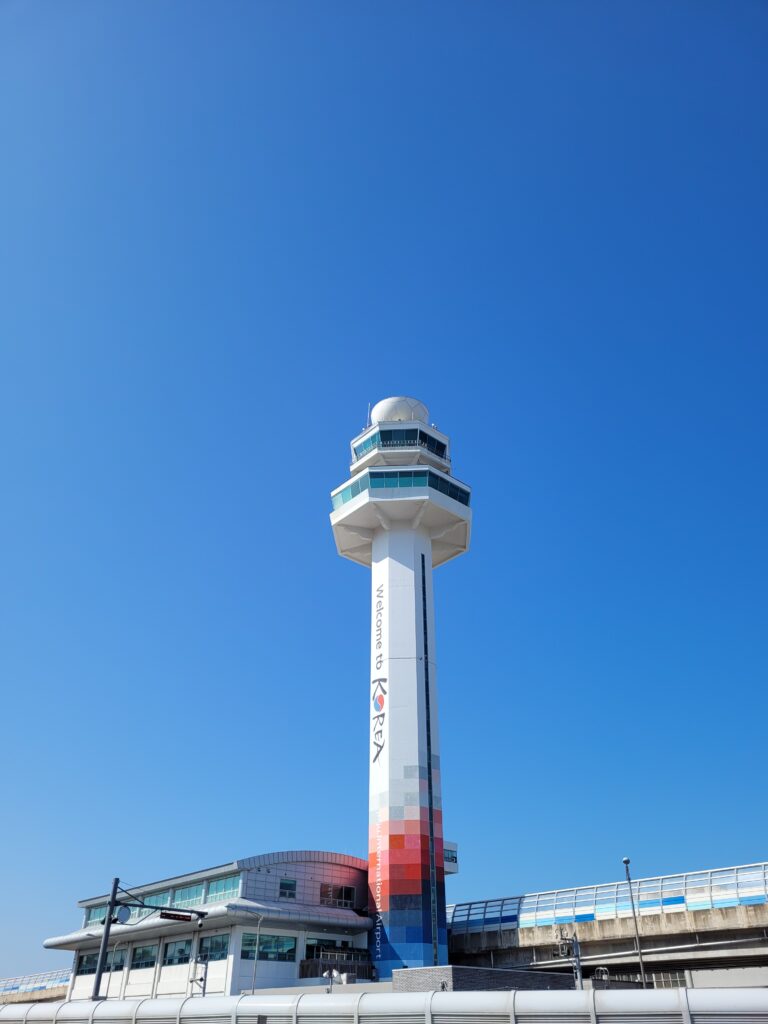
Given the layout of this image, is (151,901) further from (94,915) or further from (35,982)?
(35,982)

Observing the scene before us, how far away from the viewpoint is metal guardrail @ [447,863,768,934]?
156 ft

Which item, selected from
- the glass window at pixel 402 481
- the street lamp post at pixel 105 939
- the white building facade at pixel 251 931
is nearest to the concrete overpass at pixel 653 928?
the white building facade at pixel 251 931

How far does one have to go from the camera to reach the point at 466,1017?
66.6ft

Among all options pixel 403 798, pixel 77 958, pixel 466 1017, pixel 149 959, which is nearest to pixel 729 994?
pixel 466 1017

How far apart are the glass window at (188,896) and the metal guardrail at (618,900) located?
20199 mm

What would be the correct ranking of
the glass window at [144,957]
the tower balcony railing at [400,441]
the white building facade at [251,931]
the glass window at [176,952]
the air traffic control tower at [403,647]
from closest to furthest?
the white building facade at [251,931] → the air traffic control tower at [403,647] → the glass window at [176,952] → the glass window at [144,957] → the tower balcony railing at [400,441]

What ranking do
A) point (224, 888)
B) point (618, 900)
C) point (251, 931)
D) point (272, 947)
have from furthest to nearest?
point (224, 888) → point (272, 947) → point (251, 931) → point (618, 900)

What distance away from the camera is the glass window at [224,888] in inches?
2292

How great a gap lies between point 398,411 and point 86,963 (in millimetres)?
59345

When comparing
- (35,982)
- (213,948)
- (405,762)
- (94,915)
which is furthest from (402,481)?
(35,982)

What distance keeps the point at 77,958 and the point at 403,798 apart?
1447 inches

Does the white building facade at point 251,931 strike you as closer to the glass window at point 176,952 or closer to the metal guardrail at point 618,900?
the glass window at point 176,952

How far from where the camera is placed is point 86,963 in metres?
72.8

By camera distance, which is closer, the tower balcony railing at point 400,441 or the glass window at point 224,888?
the glass window at point 224,888
